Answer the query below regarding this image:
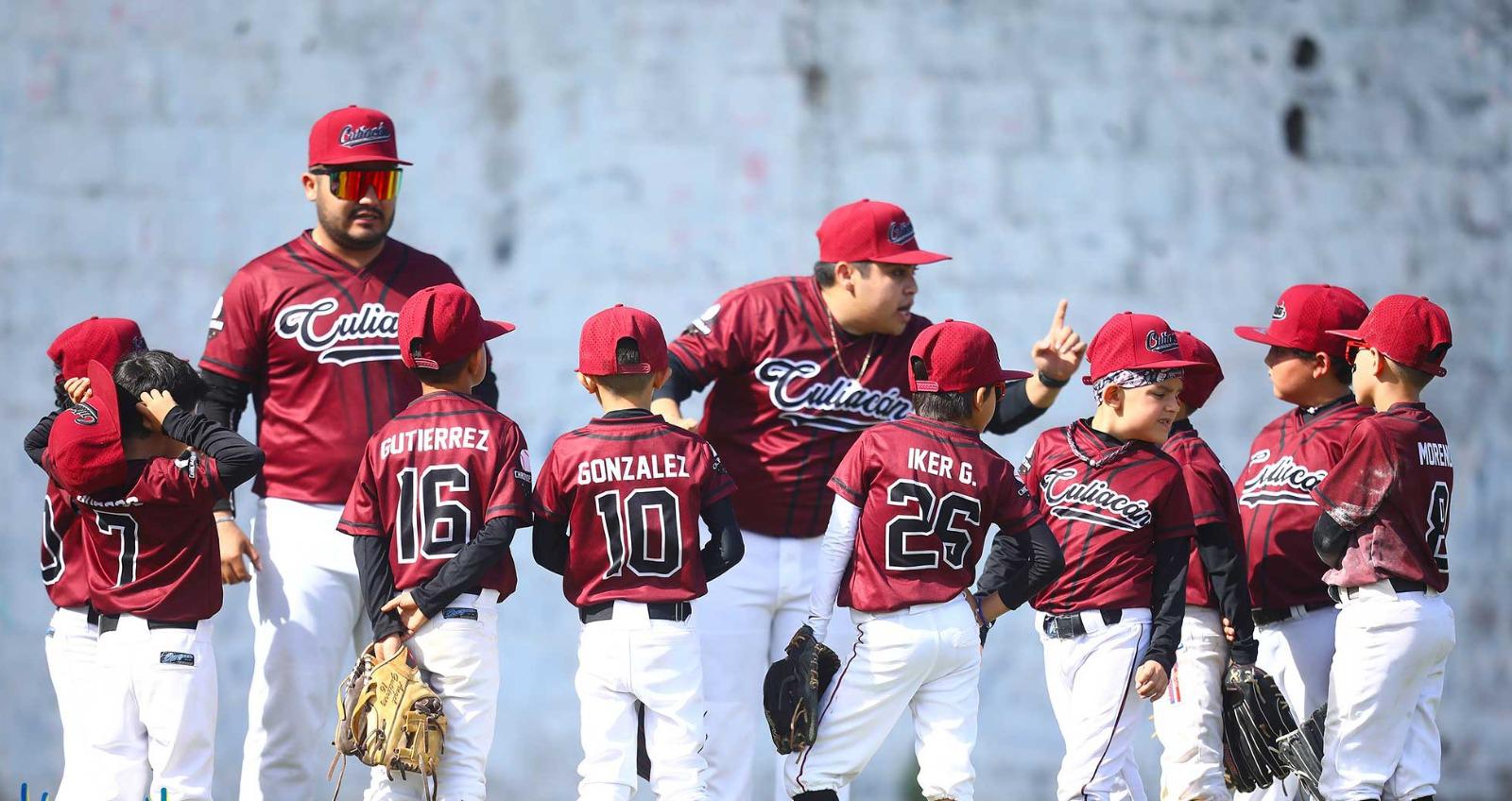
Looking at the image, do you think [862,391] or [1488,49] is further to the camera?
[1488,49]

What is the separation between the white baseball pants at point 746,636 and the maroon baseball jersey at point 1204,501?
3.38ft

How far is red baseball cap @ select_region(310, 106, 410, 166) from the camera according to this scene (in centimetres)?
500

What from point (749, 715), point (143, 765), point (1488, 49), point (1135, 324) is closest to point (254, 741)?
point (143, 765)

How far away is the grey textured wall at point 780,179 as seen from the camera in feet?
20.6

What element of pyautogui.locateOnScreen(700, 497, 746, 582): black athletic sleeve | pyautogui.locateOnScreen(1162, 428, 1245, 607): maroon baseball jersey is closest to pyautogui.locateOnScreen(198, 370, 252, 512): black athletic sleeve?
pyautogui.locateOnScreen(700, 497, 746, 582): black athletic sleeve

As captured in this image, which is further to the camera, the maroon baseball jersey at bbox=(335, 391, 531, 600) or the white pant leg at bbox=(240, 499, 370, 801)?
the white pant leg at bbox=(240, 499, 370, 801)

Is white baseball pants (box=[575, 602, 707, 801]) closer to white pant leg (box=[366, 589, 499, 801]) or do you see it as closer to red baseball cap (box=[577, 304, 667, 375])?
white pant leg (box=[366, 589, 499, 801])

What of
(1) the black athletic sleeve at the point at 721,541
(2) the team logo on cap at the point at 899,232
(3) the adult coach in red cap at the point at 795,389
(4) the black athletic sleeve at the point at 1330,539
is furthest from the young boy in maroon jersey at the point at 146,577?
(4) the black athletic sleeve at the point at 1330,539

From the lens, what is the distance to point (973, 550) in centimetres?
457

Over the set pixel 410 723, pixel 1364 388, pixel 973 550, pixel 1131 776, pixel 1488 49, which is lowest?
pixel 1131 776

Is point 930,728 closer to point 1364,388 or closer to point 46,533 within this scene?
point 1364,388

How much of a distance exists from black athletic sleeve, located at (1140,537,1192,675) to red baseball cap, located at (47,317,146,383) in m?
2.95

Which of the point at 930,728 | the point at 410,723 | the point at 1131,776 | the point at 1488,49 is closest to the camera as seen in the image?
the point at 410,723

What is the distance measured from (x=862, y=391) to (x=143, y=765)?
2300 mm
